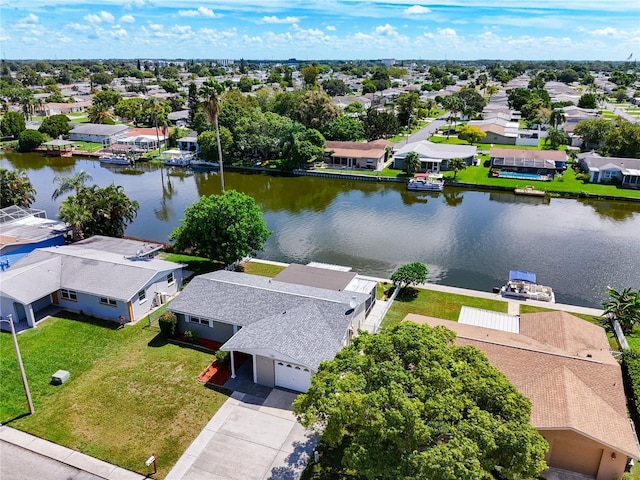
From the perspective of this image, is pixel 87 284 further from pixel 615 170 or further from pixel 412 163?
pixel 615 170

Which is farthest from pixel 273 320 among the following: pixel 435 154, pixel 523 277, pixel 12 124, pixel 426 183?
pixel 12 124

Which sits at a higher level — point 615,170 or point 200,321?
point 615,170

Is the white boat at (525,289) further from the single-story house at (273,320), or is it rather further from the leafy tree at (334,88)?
the leafy tree at (334,88)

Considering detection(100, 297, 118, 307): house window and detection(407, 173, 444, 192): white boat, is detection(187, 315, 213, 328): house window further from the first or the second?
detection(407, 173, 444, 192): white boat

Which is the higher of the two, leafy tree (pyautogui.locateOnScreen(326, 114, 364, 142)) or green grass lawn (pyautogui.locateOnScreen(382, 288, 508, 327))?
leafy tree (pyautogui.locateOnScreen(326, 114, 364, 142))

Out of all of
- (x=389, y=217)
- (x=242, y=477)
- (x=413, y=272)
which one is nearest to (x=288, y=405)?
(x=242, y=477)

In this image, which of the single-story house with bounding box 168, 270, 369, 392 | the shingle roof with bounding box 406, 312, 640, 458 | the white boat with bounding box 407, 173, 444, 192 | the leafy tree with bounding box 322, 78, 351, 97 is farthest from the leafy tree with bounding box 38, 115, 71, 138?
the shingle roof with bounding box 406, 312, 640, 458

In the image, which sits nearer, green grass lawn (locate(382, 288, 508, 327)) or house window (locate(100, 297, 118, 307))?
house window (locate(100, 297, 118, 307))
